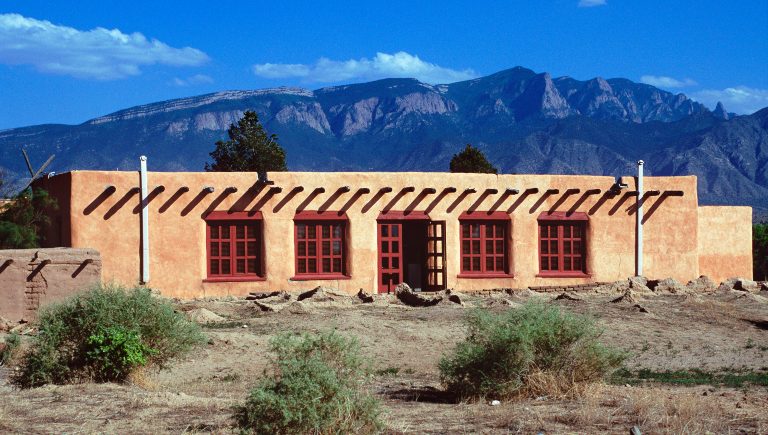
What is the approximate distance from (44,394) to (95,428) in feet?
7.13

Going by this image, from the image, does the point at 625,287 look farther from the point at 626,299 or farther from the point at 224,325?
the point at 224,325

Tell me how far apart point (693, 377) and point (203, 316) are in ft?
32.1

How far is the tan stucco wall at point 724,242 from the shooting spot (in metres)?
27.0

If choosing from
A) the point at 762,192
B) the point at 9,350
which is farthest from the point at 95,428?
the point at 762,192

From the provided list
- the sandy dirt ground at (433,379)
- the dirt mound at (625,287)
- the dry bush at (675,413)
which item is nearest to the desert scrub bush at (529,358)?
the sandy dirt ground at (433,379)

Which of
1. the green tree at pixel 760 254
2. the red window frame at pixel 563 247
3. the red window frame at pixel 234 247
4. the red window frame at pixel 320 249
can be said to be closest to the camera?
the red window frame at pixel 234 247

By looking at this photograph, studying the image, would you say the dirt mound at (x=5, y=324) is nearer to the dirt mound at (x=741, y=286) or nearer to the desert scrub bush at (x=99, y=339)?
the desert scrub bush at (x=99, y=339)

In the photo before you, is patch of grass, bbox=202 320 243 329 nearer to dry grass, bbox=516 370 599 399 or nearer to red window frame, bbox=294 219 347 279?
red window frame, bbox=294 219 347 279

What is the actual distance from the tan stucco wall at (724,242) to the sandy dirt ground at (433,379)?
12.4 ft

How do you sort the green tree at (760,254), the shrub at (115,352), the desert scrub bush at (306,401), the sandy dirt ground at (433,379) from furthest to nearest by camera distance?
the green tree at (760,254) → the shrub at (115,352) → the sandy dirt ground at (433,379) → the desert scrub bush at (306,401)

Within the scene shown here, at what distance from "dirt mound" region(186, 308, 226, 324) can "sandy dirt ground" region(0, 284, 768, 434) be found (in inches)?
9.9

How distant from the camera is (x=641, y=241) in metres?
25.8

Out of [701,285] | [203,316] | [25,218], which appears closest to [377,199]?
[203,316]

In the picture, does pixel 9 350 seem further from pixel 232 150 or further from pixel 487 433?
pixel 232 150
